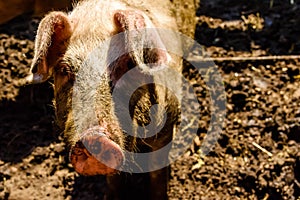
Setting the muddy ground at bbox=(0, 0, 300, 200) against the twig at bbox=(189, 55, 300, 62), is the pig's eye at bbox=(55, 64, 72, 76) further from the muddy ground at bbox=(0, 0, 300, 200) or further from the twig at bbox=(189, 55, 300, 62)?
the twig at bbox=(189, 55, 300, 62)

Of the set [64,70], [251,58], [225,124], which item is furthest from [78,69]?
[251,58]

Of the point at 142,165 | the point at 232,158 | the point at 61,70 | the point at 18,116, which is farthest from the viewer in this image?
the point at 18,116

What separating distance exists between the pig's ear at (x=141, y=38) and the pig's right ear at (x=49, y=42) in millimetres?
255

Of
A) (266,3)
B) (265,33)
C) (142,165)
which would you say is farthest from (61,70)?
(266,3)

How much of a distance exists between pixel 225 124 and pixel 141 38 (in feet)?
4.52

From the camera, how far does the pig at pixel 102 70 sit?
2422 mm

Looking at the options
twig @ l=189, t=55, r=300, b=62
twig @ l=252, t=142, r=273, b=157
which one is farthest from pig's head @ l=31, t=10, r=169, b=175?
twig @ l=189, t=55, r=300, b=62

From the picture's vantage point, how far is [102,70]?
2484mm

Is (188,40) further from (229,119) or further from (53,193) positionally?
(53,193)

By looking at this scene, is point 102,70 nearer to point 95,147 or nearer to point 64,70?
point 64,70

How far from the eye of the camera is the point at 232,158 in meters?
3.53

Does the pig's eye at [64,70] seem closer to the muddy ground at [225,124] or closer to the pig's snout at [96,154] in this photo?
the pig's snout at [96,154]

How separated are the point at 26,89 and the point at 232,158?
1.47 m

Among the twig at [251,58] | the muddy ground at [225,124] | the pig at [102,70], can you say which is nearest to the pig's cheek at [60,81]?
the pig at [102,70]
